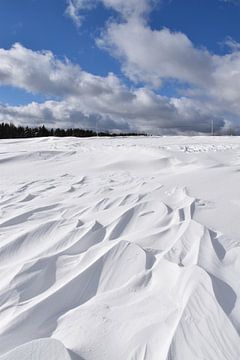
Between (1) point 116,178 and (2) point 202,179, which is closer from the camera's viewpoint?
(2) point 202,179

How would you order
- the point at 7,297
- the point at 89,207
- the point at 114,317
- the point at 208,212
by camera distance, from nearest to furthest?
1. the point at 114,317
2. the point at 7,297
3. the point at 208,212
4. the point at 89,207

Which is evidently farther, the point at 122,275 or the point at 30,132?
the point at 30,132

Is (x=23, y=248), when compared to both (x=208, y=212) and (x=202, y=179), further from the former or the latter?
(x=202, y=179)

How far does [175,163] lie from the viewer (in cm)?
612

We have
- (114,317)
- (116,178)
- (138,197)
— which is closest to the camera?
(114,317)

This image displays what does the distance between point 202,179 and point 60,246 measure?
9.35ft

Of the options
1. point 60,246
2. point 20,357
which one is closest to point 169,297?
point 20,357

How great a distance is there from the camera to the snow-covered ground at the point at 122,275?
1381mm

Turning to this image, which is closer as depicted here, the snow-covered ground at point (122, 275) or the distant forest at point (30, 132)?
the snow-covered ground at point (122, 275)

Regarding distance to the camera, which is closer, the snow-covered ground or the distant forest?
the snow-covered ground

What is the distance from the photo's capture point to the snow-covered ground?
1381 millimetres

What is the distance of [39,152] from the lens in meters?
8.50

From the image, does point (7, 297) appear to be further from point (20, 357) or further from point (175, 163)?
point (175, 163)

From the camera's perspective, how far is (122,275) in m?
1.97
